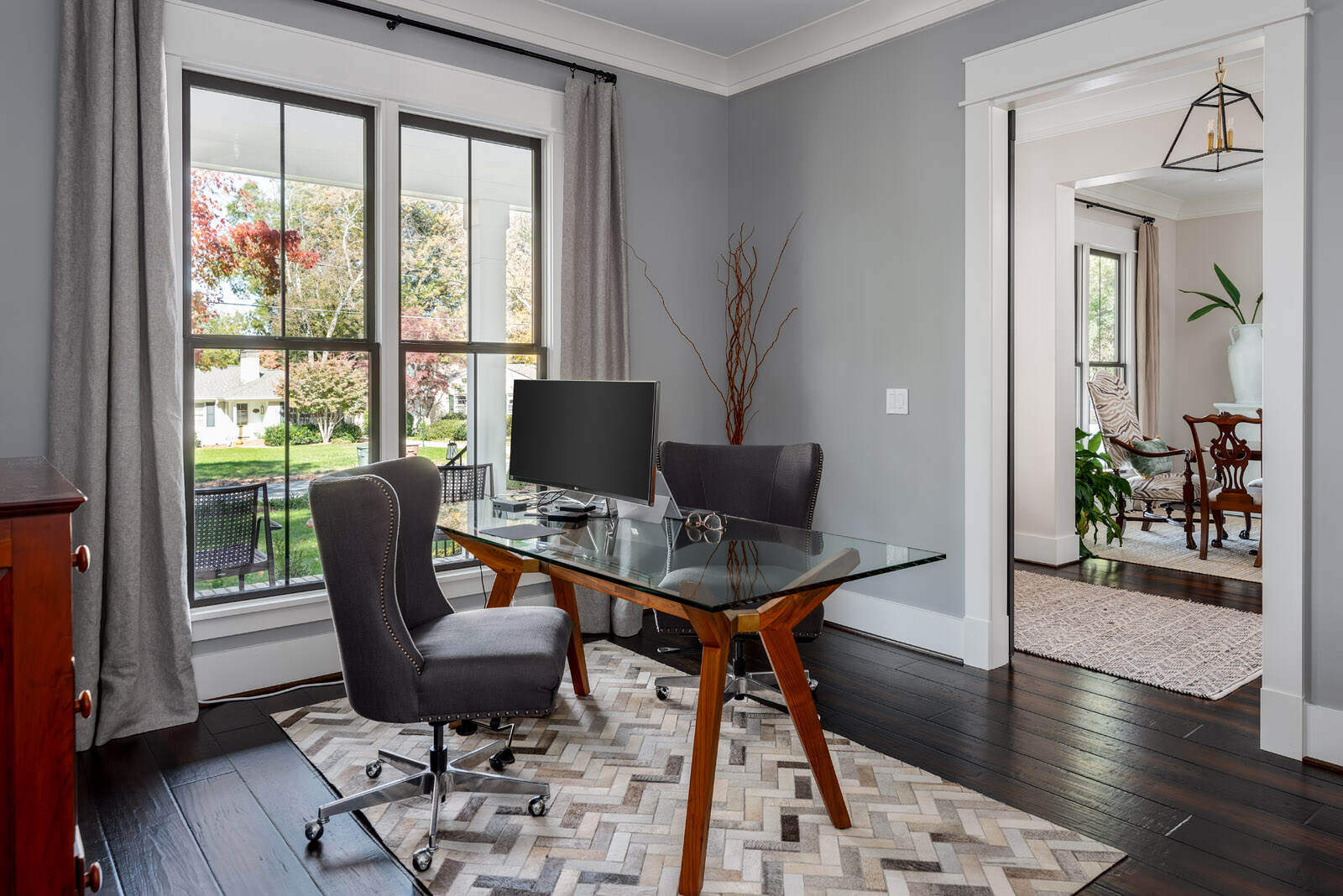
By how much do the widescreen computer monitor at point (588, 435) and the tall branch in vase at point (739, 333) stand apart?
4.57 feet

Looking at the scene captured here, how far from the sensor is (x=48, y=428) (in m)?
2.69

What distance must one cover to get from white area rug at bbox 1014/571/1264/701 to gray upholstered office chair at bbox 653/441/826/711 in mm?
1270

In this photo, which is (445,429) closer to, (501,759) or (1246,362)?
(501,759)

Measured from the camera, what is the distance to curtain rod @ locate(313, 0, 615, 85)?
10.6ft

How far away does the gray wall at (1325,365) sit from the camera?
2.48 metres

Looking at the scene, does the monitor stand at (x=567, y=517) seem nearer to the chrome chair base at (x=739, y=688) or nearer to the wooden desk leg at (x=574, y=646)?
the wooden desk leg at (x=574, y=646)

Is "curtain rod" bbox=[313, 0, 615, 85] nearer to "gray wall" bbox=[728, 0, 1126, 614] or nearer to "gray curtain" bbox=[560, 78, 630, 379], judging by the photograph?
"gray curtain" bbox=[560, 78, 630, 379]

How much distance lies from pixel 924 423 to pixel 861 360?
1.49 ft

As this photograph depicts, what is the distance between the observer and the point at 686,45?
418cm

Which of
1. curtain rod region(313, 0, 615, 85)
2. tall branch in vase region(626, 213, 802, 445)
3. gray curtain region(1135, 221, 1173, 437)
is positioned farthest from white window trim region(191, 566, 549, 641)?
gray curtain region(1135, 221, 1173, 437)

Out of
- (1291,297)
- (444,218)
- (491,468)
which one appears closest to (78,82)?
(444,218)

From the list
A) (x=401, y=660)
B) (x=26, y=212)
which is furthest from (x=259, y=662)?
(x=26, y=212)

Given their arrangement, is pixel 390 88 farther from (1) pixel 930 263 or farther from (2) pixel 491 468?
Answer: (1) pixel 930 263

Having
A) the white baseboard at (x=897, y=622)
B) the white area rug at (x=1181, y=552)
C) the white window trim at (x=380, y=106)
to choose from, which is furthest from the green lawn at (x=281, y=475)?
the white area rug at (x=1181, y=552)
